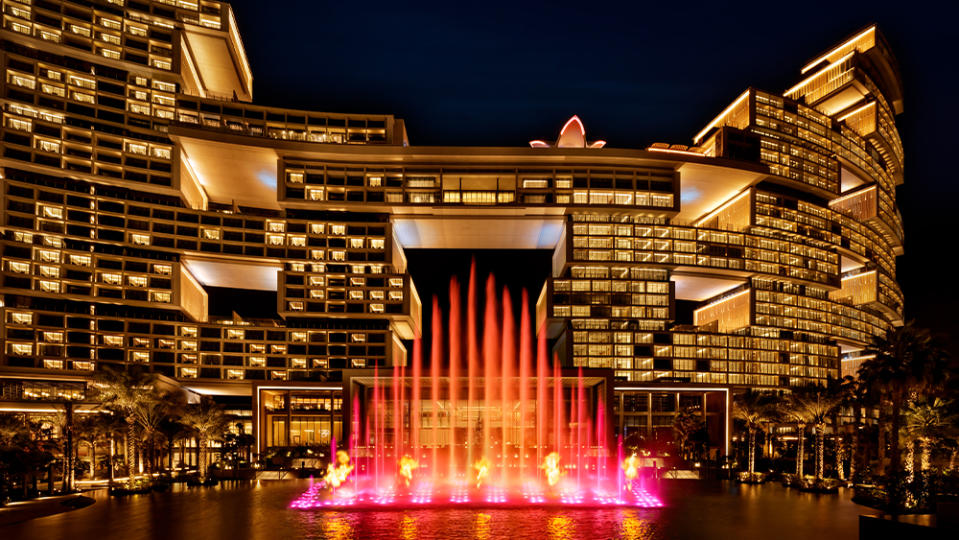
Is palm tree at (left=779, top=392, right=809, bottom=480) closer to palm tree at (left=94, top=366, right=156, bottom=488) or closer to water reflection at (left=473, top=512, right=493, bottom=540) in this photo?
water reflection at (left=473, top=512, right=493, bottom=540)

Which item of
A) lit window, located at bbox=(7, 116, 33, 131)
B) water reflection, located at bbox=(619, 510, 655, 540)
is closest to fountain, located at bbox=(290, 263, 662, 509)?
water reflection, located at bbox=(619, 510, 655, 540)

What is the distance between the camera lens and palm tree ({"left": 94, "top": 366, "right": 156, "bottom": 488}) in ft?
213

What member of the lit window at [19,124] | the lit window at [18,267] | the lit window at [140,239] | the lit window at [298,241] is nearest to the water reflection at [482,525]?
the lit window at [18,267]

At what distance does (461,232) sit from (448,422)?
2990cm

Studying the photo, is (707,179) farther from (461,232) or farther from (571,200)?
(461,232)

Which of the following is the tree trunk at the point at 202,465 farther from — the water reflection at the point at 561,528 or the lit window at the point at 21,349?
the water reflection at the point at 561,528

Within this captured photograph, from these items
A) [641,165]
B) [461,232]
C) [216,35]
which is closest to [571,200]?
[641,165]

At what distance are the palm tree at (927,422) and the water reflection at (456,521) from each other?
17.5 ft

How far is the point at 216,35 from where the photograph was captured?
108m

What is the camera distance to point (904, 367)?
152ft

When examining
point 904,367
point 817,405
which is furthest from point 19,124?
point 904,367

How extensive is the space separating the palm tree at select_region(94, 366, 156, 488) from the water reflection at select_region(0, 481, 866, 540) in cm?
1710

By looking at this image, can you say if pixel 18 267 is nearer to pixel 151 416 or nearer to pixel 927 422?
pixel 151 416

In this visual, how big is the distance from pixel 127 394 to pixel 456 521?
38.7 meters
